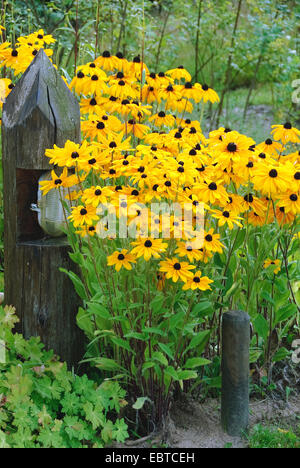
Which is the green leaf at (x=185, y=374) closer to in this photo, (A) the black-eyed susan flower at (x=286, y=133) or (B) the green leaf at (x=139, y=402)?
(B) the green leaf at (x=139, y=402)

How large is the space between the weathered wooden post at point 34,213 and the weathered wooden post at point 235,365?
626mm

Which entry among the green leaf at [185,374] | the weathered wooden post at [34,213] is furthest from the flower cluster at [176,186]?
the green leaf at [185,374]

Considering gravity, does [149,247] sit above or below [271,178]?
below

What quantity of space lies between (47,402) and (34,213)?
729mm

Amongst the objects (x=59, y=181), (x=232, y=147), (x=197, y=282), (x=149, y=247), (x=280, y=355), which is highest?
(x=232, y=147)

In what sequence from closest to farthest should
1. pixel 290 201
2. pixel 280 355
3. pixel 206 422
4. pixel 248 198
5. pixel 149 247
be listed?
pixel 149 247 → pixel 290 201 → pixel 248 198 → pixel 206 422 → pixel 280 355

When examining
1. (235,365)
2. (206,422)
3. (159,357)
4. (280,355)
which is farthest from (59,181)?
(280,355)

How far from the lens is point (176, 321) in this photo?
6.97 ft

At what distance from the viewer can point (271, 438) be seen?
2.28 metres

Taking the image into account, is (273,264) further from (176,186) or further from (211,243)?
(176,186)

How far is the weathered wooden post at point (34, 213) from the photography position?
7.77ft

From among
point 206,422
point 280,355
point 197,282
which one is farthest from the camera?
point 280,355
